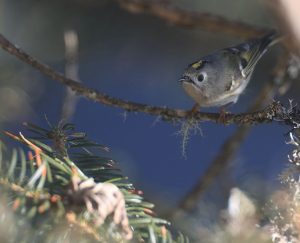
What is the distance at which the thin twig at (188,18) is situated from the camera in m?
1.38

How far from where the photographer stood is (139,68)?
6.32ft

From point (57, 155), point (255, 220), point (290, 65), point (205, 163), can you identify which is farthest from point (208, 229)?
point (205, 163)

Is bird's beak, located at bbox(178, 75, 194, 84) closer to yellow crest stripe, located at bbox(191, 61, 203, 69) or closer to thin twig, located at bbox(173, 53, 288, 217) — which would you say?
yellow crest stripe, located at bbox(191, 61, 203, 69)

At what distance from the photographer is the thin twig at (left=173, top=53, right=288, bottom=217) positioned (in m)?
1.39

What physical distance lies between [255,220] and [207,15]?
76cm

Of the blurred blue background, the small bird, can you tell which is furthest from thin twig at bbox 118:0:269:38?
the blurred blue background

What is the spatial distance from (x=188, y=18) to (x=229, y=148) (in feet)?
1.04

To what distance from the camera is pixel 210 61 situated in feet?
4.97

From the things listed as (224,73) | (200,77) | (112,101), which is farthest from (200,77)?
(112,101)

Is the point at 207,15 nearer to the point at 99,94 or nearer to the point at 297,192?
the point at 99,94

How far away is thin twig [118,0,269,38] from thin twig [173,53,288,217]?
4.6 inches

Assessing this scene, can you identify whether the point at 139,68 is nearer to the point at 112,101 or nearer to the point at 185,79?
the point at 185,79

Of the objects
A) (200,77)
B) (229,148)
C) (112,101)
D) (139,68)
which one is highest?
(139,68)

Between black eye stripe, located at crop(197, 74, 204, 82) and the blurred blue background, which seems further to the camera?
the blurred blue background
